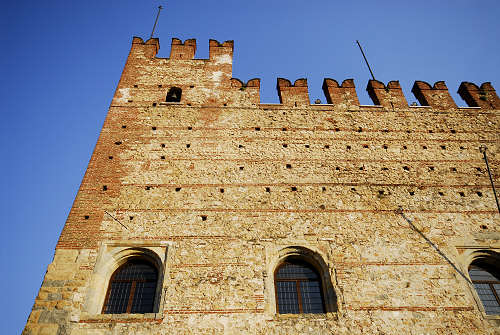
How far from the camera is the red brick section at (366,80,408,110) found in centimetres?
1011

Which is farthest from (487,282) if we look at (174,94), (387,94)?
(174,94)

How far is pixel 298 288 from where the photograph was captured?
6762 millimetres

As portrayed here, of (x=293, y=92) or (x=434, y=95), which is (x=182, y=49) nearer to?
(x=293, y=92)

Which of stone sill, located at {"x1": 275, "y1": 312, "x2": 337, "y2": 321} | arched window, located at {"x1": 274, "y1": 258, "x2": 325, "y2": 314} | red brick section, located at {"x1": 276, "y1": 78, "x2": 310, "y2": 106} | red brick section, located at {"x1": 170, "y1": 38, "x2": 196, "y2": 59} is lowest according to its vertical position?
stone sill, located at {"x1": 275, "y1": 312, "x2": 337, "y2": 321}

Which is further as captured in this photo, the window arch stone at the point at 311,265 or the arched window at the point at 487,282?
the arched window at the point at 487,282

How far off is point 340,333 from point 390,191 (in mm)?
3532

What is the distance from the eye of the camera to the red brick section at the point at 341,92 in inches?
396

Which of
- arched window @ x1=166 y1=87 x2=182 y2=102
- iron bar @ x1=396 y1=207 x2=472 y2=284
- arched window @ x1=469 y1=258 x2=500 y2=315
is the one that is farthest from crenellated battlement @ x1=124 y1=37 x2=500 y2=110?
arched window @ x1=469 y1=258 x2=500 y2=315

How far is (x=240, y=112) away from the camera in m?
9.52

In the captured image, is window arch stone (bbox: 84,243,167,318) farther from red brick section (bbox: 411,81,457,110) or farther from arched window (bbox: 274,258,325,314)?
red brick section (bbox: 411,81,457,110)

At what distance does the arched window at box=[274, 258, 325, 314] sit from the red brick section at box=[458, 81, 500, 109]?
7.73 metres

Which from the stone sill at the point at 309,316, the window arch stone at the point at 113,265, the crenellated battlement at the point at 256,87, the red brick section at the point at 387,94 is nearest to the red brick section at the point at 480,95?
the crenellated battlement at the point at 256,87

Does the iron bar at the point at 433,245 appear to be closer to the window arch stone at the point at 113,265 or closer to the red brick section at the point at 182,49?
the window arch stone at the point at 113,265

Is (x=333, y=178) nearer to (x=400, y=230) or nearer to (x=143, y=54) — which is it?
(x=400, y=230)
